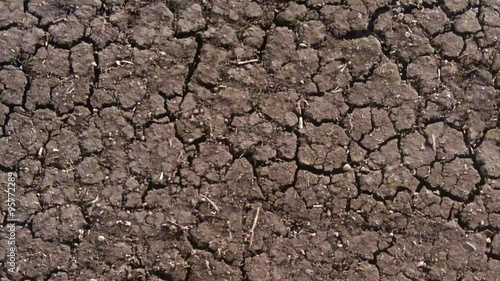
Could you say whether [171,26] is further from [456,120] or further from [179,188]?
[456,120]

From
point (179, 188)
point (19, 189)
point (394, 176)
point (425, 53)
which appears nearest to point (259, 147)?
point (179, 188)

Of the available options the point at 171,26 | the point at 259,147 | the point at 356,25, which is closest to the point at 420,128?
the point at 356,25

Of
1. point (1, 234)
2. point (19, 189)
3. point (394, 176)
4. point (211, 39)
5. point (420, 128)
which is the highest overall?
point (211, 39)

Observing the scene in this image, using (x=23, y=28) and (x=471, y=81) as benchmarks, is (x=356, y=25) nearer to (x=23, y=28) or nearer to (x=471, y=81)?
(x=471, y=81)

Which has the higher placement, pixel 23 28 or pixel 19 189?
pixel 23 28

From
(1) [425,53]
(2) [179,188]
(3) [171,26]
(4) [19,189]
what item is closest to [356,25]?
(1) [425,53]

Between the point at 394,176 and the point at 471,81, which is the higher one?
the point at 471,81
